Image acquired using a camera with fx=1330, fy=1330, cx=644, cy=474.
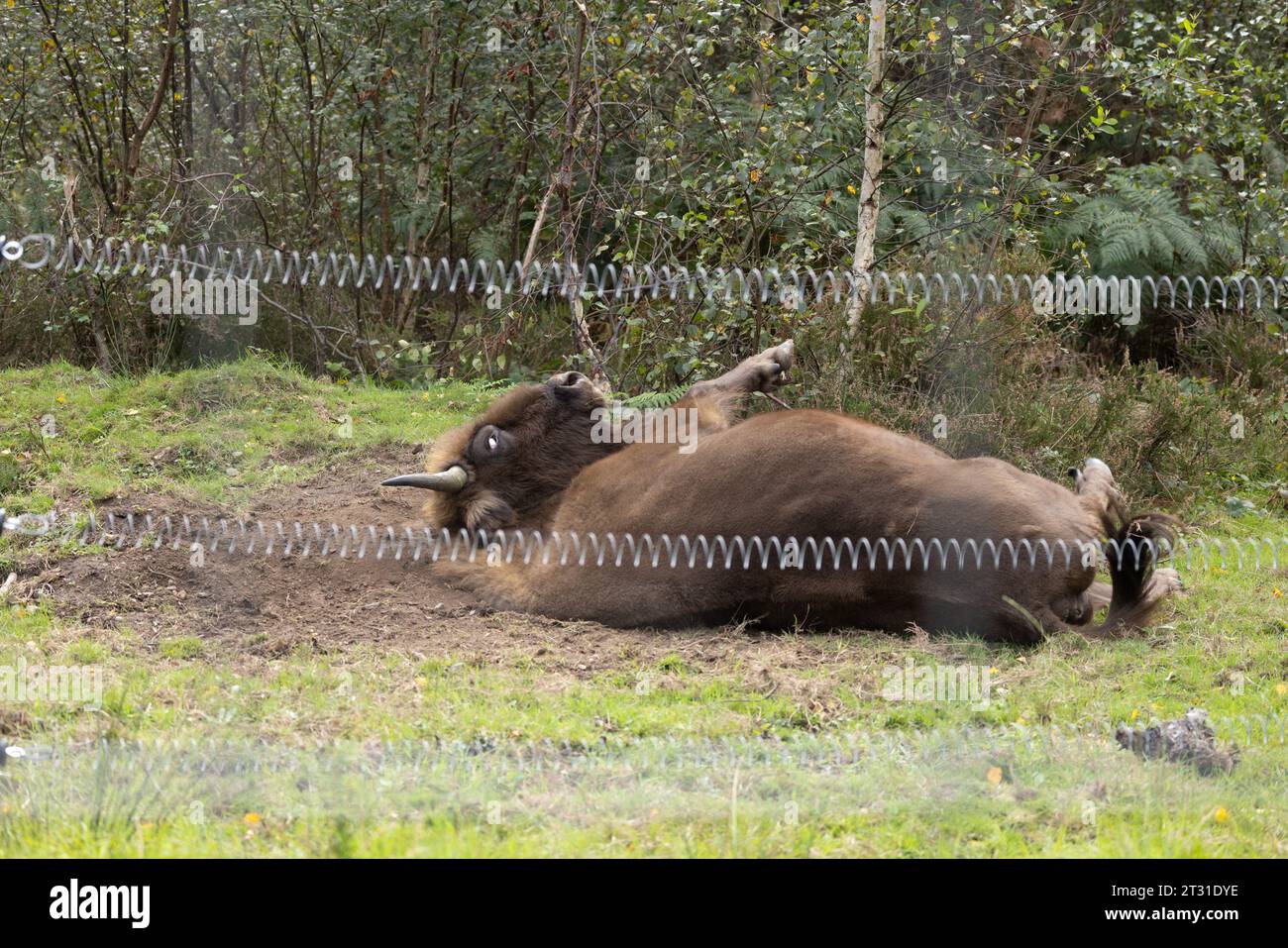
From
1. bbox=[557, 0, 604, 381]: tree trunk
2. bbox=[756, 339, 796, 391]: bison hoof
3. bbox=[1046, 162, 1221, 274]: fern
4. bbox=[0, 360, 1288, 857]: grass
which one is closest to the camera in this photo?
bbox=[0, 360, 1288, 857]: grass

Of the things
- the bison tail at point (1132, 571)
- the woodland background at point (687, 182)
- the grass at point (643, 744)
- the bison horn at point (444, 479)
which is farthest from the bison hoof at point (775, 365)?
the bison tail at point (1132, 571)

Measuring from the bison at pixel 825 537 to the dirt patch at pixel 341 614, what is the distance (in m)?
0.21

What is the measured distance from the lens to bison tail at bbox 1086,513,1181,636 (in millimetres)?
6535

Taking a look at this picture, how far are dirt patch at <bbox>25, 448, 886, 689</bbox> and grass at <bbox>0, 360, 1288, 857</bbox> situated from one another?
5 centimetres

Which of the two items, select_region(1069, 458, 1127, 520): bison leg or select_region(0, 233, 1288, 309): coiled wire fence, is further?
select_region(0, 233, 1288, 309): coiled wire fence

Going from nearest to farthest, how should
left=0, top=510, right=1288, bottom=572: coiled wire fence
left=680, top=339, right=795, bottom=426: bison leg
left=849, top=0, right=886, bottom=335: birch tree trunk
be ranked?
left=0, top=510, right=1288, bottom=572: coiled wire fence, left=680, top=339, right=795, bottom=426: bison leg, left=849, top=0, right=886, bottom=335: birch tree trunk

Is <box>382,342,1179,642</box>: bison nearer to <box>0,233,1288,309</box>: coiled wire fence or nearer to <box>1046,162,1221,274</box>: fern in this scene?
<box>0,233,1288,309</box>: coiled wire fence

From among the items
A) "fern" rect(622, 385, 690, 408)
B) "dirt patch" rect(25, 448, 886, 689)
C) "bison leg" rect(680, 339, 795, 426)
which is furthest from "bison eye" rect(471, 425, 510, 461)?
"bison leg" rect(680, 339, 795, 426)

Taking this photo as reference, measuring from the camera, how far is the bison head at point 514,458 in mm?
8094

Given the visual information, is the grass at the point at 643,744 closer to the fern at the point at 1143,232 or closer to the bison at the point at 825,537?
the bison at the point at 825,537

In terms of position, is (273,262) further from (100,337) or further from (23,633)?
(23,633)

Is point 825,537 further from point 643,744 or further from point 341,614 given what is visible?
point 341,614
